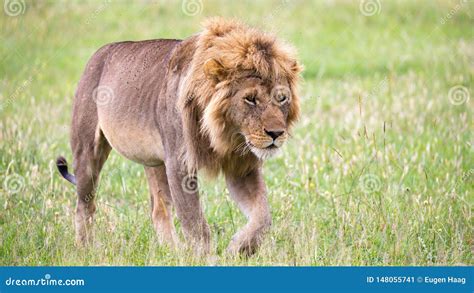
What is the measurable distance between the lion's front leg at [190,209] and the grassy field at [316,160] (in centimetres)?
15

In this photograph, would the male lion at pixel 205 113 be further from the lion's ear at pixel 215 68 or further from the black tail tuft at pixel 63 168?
the black tail tuft at pixel 63 168

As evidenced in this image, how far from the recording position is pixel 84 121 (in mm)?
6801

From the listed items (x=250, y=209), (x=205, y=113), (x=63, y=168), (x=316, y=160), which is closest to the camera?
(x=205, y=113)

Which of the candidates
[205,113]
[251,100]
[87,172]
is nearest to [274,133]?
[251,100]

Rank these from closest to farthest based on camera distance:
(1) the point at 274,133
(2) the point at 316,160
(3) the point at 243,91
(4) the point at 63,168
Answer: (1) the point at 274,133 → (3) the point at 243,91 → (4) the point at 63,168 → (2) the point at 316,160

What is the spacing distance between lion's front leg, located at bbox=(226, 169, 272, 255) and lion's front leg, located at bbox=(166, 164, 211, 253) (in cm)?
19

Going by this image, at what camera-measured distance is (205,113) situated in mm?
5566

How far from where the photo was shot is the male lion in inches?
215

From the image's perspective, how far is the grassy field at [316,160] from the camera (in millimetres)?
6031

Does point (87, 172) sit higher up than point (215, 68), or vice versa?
point (215, 68)

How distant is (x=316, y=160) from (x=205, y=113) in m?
2.62

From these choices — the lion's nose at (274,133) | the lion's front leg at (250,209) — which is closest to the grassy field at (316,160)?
the lion's front leg at (250,209)

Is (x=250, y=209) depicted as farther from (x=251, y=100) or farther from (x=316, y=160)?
(x=316, y=160)

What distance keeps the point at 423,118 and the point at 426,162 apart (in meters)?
1.67
